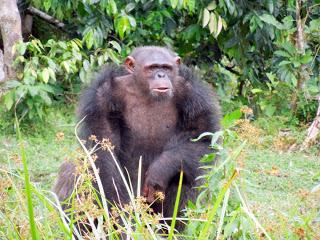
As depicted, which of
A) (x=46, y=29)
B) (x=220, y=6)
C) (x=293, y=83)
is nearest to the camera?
(x=220, y=6)

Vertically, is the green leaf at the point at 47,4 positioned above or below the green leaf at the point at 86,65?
above

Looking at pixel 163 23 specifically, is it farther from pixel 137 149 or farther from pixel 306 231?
pixel 306 231

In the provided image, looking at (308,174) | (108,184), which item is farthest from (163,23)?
(108,184)

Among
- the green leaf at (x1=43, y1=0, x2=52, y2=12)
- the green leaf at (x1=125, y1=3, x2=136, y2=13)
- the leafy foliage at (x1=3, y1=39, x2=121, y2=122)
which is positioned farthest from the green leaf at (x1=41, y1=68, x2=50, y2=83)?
the green leaf at (x1=125, y1=3, x2=136, y2=13)

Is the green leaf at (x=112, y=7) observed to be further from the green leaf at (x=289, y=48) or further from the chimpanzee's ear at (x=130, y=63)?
the green leaf at (x=289, y=48)

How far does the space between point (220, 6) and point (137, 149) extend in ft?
8.65

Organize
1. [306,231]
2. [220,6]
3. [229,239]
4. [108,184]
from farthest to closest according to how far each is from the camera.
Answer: [220,6] < [108,184] < [229,239] < [306,231]

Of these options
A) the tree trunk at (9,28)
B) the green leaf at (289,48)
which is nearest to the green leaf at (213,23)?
the green leaf at (289,48)

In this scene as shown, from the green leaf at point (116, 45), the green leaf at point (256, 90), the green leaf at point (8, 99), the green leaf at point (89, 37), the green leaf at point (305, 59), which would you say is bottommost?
the green leaf at point (256, 90)

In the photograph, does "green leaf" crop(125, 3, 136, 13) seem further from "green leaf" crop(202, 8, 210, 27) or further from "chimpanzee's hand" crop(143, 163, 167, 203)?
"chimpanzee's hand" crop(143, 163, 167, 203)

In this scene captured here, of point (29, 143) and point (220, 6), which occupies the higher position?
point (220, 6)

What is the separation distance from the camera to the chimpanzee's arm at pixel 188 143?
15.8 feet

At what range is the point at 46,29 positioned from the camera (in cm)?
914

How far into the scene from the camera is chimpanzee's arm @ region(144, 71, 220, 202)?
482 cm
